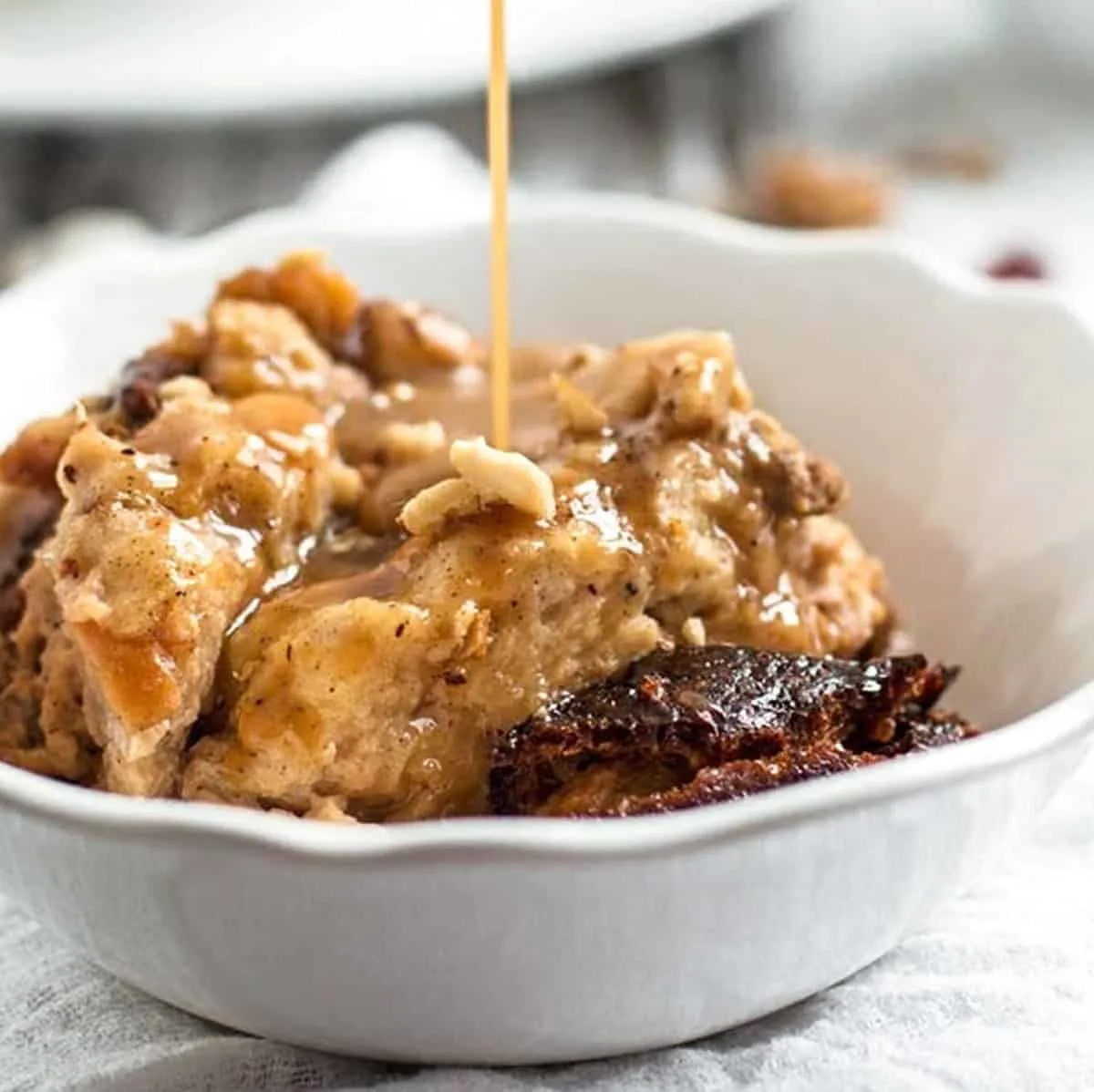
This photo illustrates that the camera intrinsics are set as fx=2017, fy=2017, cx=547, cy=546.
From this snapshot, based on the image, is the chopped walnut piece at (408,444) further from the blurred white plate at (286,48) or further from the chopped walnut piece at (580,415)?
the blurred white plate at (286,48)

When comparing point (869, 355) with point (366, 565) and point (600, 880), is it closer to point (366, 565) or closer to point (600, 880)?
point (366, 565)

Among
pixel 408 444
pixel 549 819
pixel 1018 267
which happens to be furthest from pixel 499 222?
pixel 1018 267

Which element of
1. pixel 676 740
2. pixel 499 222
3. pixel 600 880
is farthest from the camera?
pixel 499 222

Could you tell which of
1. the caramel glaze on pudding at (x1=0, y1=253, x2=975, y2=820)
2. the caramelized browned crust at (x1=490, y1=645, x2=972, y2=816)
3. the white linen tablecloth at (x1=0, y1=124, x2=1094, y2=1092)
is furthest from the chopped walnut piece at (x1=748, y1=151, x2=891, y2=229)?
the caramelized browned crust at (x1=490, y1=645, x2=972, y2=816)

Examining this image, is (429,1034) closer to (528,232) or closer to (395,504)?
(395,504)

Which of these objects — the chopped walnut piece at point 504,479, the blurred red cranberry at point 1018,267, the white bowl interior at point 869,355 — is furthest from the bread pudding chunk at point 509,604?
the blurred red cranberry at point 1018,267
